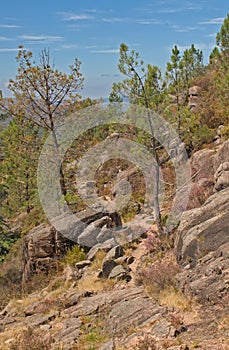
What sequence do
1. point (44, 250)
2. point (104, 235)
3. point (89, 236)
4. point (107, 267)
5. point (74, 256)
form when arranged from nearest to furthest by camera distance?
point (107, 267), point (74, 256), point (44, 250), point (89, 236), point (104, 235)

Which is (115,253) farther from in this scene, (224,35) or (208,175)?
(224,35)

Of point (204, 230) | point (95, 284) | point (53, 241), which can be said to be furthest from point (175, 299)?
point (53, 241)

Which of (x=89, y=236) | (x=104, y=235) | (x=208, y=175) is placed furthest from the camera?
(x=208, y=175)

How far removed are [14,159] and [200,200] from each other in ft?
61.1

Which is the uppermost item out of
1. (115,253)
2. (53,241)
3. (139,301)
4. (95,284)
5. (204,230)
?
(204,230)

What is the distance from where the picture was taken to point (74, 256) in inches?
592

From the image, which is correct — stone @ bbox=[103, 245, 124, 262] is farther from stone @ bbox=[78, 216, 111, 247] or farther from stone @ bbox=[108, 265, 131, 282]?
stone @ bbox=[78, 216, 111, 247]

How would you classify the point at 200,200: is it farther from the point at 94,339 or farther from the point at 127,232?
the point at 94,339

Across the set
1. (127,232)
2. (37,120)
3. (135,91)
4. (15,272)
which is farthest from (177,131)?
(15,272)

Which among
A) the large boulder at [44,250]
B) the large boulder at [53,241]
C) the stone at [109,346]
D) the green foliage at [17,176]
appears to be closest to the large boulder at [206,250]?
the stone at [109,346]

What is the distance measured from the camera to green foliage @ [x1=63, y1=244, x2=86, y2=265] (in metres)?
14.9

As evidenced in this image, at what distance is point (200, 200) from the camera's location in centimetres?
1433

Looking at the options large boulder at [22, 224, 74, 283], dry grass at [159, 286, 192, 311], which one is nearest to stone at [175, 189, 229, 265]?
dry grass at [159, 286, 192, 311]

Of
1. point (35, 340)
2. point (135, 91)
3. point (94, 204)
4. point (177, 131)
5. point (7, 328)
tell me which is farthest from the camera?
point (94, 204)
